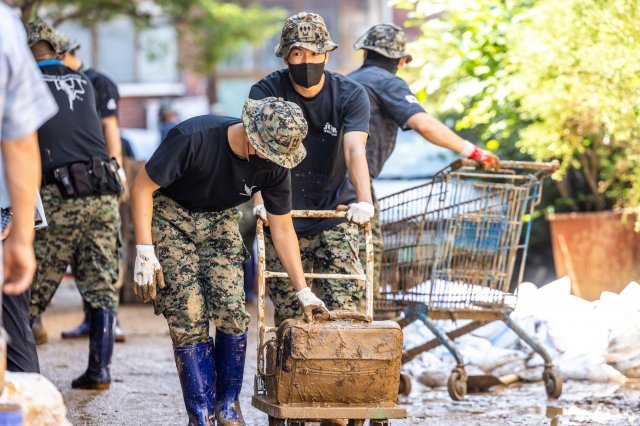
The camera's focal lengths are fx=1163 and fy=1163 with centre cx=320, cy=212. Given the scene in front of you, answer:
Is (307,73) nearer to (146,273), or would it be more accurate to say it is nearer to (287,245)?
(287,245)

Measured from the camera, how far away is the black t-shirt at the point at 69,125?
7.08 metres

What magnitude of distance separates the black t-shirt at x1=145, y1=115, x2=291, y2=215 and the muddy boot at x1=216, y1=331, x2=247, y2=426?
2.16 ft

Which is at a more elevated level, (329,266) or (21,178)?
(21,178)

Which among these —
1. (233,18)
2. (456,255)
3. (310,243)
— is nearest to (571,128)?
(456,255)

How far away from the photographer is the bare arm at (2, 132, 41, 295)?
3697 mm

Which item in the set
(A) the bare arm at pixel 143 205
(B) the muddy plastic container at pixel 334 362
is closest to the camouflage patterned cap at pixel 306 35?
(A) the bare arm at pixel 143 205

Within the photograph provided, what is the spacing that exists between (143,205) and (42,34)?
2.37 metres

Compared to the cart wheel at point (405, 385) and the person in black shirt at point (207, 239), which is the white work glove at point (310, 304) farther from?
the cart wheel at point (405, 385)

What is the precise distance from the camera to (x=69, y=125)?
7.15m

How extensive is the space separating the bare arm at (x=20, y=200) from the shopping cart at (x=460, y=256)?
374 cm

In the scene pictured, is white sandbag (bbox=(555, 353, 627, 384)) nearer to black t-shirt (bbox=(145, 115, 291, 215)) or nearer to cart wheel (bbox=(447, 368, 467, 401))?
cart wheel (bbox=(447, 368, 467, 401))

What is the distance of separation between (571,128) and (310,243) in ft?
13.4

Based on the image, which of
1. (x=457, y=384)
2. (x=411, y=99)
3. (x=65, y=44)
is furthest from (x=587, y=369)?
(x=65, y=44)

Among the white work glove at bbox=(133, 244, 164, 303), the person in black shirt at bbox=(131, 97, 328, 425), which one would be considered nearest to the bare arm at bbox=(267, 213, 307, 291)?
the person in black shirt at bbox=(131, 97, 328, 425)
